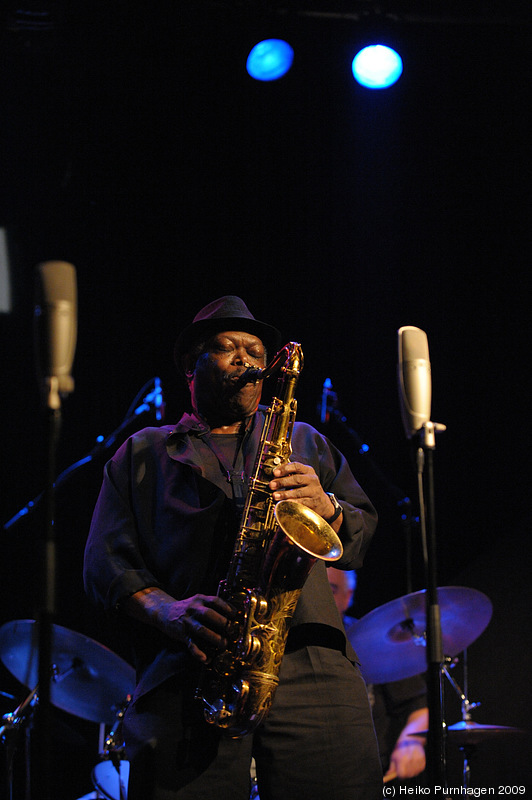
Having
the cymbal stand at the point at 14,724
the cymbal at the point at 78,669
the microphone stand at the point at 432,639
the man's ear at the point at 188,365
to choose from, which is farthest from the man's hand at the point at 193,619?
the cymbal at the point at 78,669

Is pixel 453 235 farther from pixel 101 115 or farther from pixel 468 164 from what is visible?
pixel 101 115

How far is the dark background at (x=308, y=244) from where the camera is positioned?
5.73m

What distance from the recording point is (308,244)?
6258 mm

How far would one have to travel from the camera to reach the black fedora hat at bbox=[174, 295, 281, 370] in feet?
12.1

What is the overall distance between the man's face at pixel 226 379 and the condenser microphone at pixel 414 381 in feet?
3.46

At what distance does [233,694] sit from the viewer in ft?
8.67

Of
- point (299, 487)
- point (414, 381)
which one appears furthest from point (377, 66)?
point (299, 487)

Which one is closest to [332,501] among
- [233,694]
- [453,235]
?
[233,694]

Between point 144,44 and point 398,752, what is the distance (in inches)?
236

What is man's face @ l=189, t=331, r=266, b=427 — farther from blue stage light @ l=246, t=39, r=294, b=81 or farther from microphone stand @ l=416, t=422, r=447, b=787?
blue stage light @ l=246, t=39, r=294, b=81

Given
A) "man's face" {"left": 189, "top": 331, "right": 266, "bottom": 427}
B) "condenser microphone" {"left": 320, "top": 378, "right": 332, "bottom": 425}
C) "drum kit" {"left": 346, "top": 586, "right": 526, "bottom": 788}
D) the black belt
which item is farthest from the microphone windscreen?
"condenser microphone" {"left": 320, "top": 378, "right": 332, "bottom": 425}

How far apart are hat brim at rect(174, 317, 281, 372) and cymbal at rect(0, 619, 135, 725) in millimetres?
1882

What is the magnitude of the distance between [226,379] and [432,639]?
168 centimetres

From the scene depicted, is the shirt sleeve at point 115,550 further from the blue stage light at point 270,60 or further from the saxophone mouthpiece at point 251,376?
the blue stage light at point 270,60
